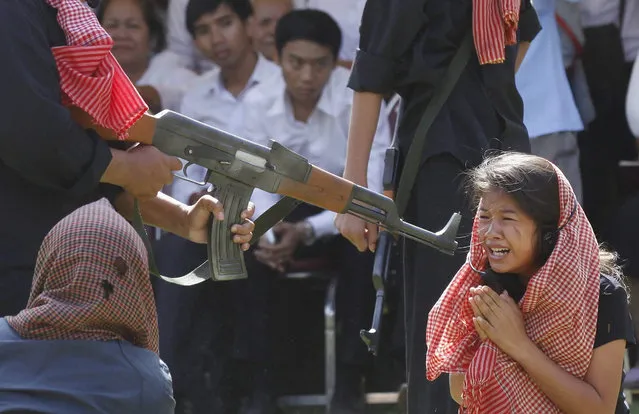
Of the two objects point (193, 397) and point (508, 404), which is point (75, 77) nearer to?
point (508, 404)

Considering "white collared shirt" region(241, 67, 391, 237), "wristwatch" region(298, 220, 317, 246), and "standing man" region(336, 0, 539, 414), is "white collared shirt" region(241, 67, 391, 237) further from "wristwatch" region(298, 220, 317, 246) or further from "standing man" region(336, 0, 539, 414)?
"standing man" region(336, 0, 539, 414)

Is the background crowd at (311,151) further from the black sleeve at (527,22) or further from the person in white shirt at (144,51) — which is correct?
the black sleeve at (527,22)

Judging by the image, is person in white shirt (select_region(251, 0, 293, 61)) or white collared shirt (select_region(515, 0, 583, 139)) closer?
white collared shirt (select_region(515, 0, 583, 139))

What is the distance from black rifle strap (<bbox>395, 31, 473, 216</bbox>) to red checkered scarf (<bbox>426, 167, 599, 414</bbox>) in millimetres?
826

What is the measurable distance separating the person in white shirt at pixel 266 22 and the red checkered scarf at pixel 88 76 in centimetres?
356

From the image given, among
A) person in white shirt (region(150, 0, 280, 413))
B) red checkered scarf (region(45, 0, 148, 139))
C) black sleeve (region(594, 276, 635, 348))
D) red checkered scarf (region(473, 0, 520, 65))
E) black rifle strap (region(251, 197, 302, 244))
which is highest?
red checkered scarf (region(473, 0, 520, 65))

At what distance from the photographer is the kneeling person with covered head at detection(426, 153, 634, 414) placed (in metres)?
3.41

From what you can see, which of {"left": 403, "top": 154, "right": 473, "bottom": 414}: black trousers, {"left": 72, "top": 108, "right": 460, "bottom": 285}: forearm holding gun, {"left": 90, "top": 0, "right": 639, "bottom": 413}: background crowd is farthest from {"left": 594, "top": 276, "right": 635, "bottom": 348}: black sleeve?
{"left": 90, "top": 0, "right": 639, "bottom": 413}: background crowd

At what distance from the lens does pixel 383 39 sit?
4301 mm

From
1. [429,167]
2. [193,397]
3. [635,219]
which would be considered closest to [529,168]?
[429,167]

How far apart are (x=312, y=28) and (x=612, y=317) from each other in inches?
143

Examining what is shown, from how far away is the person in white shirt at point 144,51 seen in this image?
705 cm

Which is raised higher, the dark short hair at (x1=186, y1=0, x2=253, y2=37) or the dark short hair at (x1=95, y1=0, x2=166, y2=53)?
the dark short hair at (x1=186, y1=0, x2=253, y2=37)

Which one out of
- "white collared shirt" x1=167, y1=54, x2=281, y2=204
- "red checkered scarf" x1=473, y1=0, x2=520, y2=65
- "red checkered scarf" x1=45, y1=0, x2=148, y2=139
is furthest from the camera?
"white collared shirt" x1=167, y1=54, x2=281, y2=204
